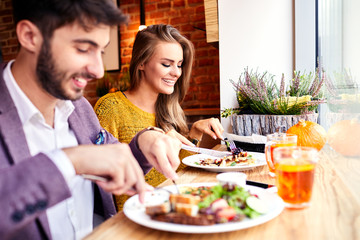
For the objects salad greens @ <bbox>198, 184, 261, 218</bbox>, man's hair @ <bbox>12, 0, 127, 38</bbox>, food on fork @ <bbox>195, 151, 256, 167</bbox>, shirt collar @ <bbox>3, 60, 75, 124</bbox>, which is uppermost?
man's hair @ <bbox>12, 0, 127, 38</bbox>

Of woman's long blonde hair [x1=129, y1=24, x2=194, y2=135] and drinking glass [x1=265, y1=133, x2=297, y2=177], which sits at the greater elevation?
woman's long blonde hair [x1=129, y1=24, x2=194, y2=135]

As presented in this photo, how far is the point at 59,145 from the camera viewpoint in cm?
102

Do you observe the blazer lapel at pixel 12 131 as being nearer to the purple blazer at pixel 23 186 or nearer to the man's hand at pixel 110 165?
the purple blazer at pixel 23 186

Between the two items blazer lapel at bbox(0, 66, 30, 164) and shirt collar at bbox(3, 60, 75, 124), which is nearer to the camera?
blazer lapel at bbox(0, 66, 30, 164)

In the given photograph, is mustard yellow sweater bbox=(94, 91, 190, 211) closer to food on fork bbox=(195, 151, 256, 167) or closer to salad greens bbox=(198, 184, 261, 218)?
food on fork bbox=(195, 151, 256, 167)

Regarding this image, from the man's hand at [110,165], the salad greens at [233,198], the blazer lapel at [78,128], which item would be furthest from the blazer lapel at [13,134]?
the salad greens at [233,198]

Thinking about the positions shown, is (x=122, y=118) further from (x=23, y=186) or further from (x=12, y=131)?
(x=23, y=186)

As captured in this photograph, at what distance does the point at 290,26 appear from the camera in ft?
6.96

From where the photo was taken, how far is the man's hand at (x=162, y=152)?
93 cm

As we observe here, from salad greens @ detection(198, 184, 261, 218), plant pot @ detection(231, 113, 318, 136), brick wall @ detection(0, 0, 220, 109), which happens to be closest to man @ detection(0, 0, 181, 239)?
salad greens @ detection(198, 184, 261, 218)

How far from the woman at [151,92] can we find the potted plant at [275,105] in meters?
0.40

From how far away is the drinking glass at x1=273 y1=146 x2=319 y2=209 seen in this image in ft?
2.58

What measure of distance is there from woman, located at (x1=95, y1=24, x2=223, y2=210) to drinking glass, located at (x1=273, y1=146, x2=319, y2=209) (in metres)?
1.08

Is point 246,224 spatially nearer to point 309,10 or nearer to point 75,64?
point 75,64
